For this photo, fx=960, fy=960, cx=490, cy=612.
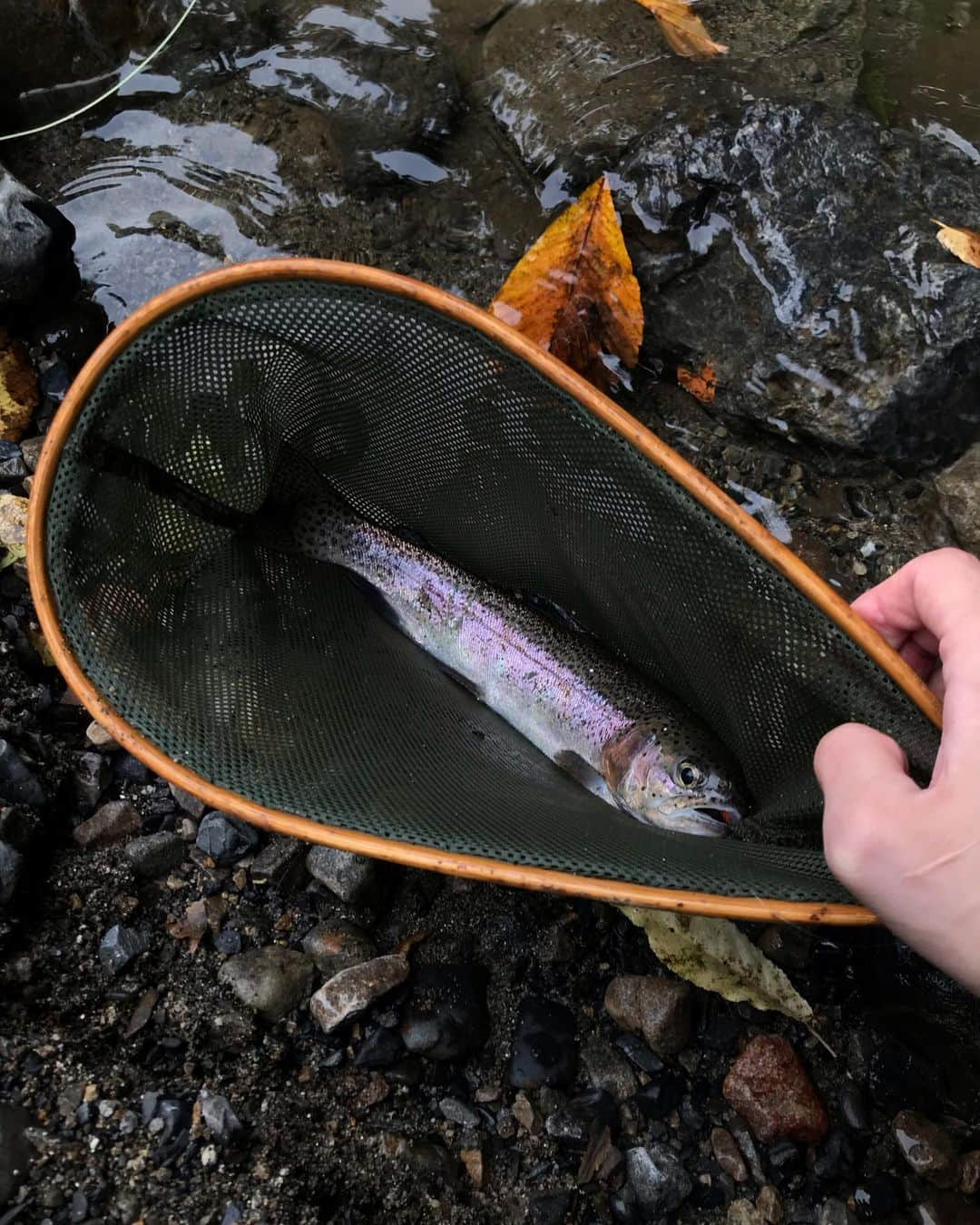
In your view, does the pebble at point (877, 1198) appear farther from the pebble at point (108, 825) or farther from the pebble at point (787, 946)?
the pebble at point (108, 825)

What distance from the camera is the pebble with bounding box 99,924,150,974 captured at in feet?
8.26

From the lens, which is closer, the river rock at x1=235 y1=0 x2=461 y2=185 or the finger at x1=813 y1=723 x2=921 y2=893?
the finger at x1=813 y1=723 x2=921 y2=893

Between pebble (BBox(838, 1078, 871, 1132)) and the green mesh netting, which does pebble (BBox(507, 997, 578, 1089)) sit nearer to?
the green mesh netting

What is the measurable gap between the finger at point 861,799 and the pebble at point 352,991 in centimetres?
139

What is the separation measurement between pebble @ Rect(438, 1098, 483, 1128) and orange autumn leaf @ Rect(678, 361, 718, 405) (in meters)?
2.34

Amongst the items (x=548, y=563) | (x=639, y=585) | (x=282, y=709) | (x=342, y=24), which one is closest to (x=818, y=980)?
(x=639, y=585)

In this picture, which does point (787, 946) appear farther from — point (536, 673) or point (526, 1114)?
point (536, 673)

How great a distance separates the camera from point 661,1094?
8.39ft

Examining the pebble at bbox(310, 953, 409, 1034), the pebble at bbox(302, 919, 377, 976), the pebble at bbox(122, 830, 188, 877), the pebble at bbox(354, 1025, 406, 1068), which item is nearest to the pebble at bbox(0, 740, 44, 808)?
the pebble at bbox(122, 830, 188, 877)

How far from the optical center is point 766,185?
327cm

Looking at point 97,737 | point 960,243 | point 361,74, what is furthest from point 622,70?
point 97,737

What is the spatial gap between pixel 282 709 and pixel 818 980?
65.7 inches

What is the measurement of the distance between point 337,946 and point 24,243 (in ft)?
8.21

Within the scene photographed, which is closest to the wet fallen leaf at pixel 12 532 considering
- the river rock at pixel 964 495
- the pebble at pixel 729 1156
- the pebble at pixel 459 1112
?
the pebble at pixel 459 1112
